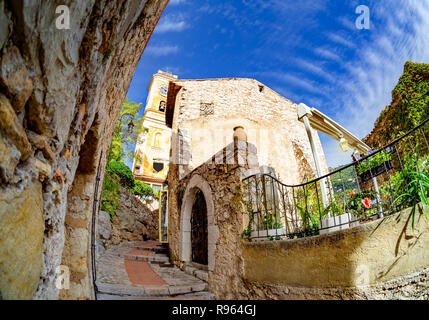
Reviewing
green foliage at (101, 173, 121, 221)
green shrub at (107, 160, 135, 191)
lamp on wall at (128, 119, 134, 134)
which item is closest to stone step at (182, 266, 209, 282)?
green foliage at (101, 173, 121, 221)

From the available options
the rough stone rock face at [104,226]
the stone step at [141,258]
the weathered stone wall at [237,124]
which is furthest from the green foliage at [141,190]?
the stone step at [141,258]

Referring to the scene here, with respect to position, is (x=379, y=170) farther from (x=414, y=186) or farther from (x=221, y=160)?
(x=221, y=160)

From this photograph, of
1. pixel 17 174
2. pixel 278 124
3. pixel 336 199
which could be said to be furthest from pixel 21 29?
pixel 278 124

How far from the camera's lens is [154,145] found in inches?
883

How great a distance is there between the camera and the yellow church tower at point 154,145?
20812mm

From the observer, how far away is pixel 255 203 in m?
4.28

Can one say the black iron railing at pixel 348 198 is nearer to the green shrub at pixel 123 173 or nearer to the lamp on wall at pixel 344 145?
the lamp on wall at pixel 344 145

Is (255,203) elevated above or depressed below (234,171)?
below

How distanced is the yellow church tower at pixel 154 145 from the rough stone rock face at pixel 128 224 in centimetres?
745

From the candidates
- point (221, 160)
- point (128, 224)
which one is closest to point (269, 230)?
point (221, 160)

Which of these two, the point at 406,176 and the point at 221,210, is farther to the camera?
the point at 221,210

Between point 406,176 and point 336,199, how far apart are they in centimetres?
113

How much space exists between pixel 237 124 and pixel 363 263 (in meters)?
7.10

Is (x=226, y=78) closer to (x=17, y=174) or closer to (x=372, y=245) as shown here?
(x=372, y=245)
